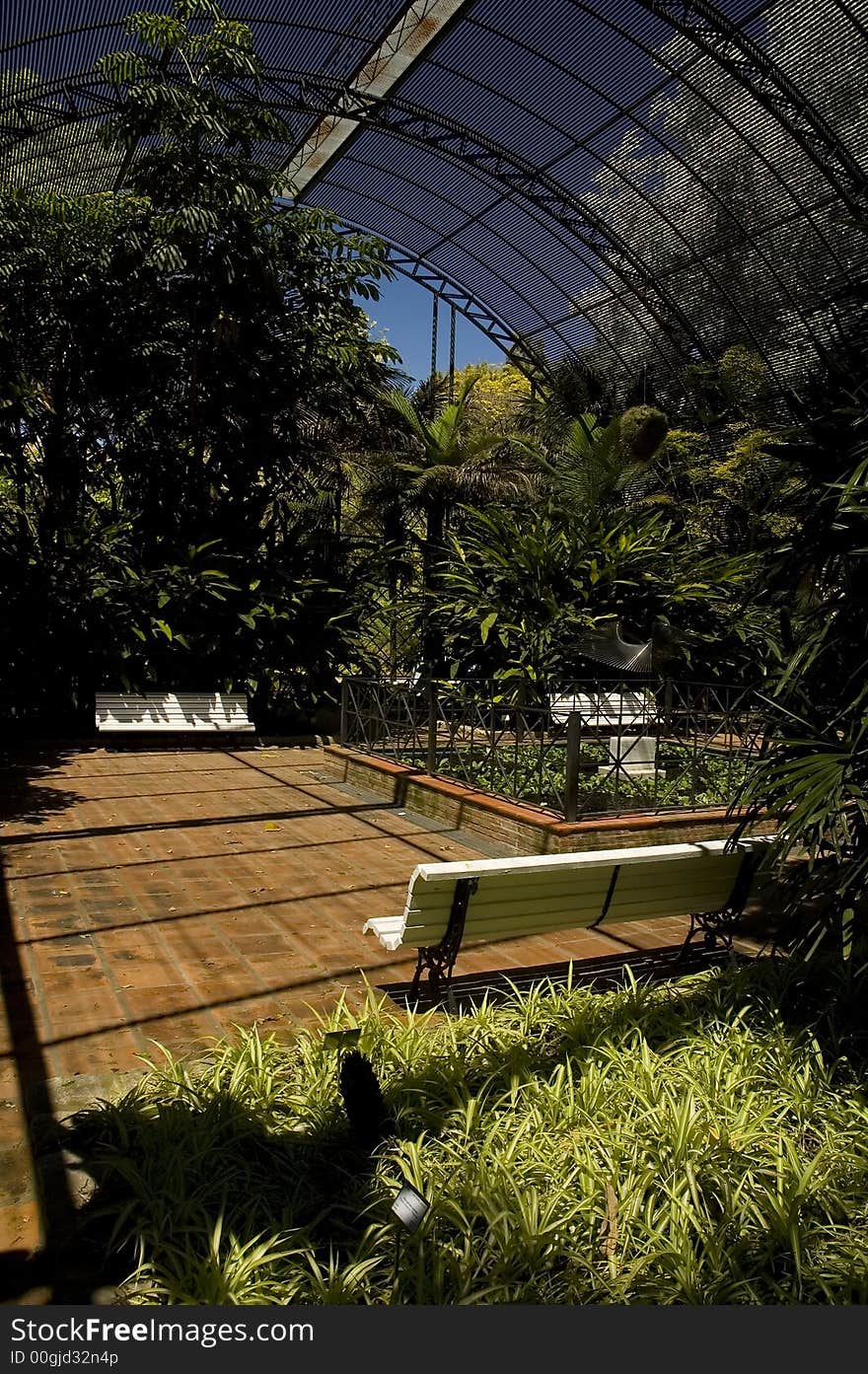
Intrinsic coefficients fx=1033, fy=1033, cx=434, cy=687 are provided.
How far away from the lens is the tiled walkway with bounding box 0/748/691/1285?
3.96 meters

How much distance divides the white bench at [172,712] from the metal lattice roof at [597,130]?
6.98m

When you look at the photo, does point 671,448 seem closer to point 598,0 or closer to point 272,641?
point 598,0

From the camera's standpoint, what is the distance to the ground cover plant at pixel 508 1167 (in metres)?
2.67

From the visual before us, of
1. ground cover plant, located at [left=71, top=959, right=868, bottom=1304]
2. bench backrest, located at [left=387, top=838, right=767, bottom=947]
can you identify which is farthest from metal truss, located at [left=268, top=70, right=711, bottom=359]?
ground cover plant, located at [left=71, top=959, right=868, bottom=1304]

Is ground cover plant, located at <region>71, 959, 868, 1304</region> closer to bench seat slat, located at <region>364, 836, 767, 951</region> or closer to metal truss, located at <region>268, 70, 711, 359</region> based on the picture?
bench seat slat, located at <region>364, 836, 767, 951</region>

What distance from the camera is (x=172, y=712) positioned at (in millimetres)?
12500

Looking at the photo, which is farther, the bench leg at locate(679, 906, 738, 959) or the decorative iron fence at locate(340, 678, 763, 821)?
the decorative iron fence at locate(340, 678, 763, 821)

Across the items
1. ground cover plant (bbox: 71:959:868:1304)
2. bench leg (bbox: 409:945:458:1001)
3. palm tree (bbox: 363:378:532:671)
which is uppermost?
palm tree (bbox: 363:378:532:671)

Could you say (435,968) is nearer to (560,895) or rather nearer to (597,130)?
(560,895)

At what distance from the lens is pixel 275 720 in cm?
1406

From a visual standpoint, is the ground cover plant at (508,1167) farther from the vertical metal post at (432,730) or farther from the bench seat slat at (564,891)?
the vertical metal post at (432,730)

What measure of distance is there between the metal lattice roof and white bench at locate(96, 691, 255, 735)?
6.98 metres

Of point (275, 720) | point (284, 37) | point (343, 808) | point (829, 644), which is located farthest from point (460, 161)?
point (829, 644)

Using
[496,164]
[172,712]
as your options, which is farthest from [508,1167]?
[496,164]
